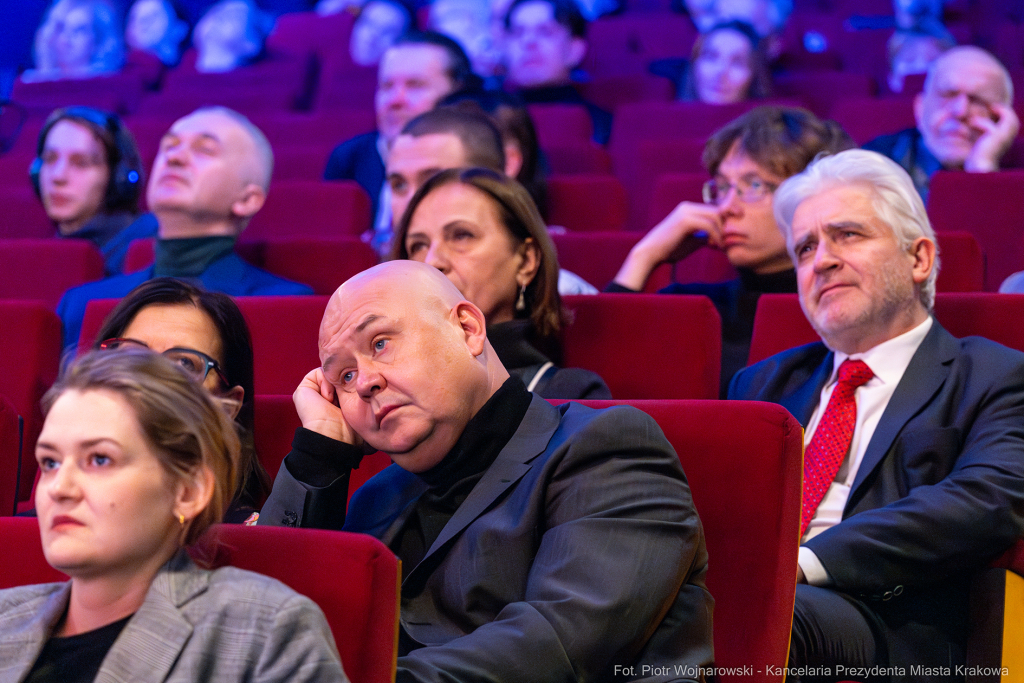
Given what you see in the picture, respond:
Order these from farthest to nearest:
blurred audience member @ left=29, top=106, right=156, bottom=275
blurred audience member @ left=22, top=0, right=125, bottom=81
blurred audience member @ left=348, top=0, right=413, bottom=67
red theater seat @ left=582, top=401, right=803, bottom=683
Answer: blurred audience member @ left=22, top=0, right=125, bottom=81, blurred audience member @ left=348, top=0, right=413, bottom=67, blurred audience member @ left=29, top=106, right=156, bottom=275, red theater seat @ left=582, top=401, right=803, bottom=683

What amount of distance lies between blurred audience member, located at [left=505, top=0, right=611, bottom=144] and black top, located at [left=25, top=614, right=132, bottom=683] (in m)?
2.56

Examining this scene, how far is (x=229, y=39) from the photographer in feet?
13.2

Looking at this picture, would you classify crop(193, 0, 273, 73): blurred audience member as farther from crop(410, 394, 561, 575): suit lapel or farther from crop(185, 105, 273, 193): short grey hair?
crop(410, 394, 561, 575): suit lapel

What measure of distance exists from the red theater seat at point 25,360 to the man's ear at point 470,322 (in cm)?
68

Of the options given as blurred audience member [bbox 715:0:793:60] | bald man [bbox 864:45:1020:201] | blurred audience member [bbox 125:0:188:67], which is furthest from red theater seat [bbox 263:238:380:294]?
blurred audience member [bbox 125:0:188:67]

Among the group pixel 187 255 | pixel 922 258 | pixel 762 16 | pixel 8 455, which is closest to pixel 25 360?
pixel 8 455

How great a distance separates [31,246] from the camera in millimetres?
1808

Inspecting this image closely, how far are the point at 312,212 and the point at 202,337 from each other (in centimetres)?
107

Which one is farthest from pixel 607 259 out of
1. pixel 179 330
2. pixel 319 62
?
pixel 319 62

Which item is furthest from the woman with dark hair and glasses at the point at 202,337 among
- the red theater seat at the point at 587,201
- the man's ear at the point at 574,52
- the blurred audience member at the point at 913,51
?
the blurred audience member at the point at 913,51

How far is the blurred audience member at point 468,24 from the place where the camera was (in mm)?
3744

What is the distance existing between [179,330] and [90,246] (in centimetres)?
79

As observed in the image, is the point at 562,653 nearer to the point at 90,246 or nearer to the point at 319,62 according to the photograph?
the point at 90,246

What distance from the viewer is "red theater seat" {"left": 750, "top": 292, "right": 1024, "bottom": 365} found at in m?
1.33
